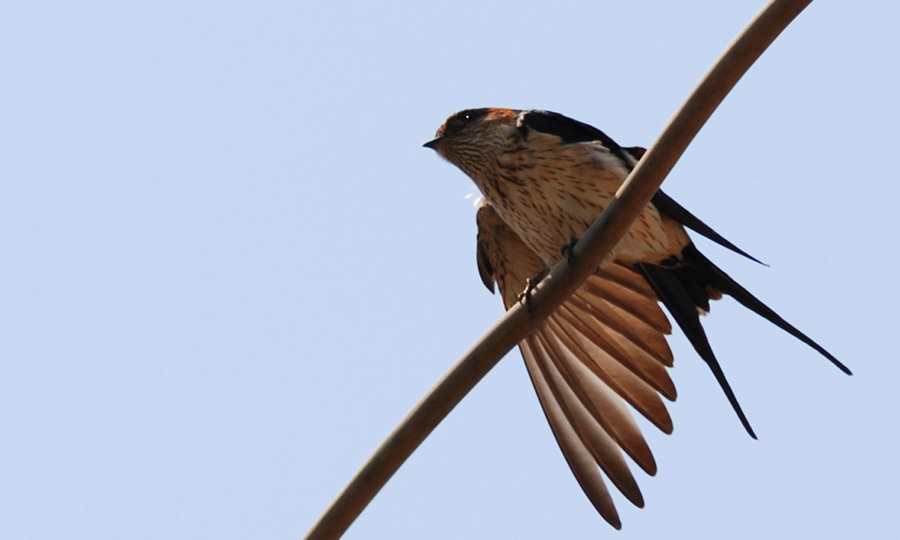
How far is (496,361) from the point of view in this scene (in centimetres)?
332

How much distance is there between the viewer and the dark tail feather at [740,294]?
411 cm

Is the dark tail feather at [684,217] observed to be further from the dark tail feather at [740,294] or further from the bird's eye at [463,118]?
the bird's eye at [463,118]

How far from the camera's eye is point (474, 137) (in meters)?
5.95

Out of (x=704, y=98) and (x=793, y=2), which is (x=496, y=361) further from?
(x=793, y=2)

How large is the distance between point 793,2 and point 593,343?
2.66 meters

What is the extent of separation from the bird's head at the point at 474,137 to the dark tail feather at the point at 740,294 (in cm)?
100

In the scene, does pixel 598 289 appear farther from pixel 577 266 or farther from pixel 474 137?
pixel 577 266

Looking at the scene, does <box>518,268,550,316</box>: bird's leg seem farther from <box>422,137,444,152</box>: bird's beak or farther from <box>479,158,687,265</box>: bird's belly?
<box>422,137,444,152</box>: bird's beak

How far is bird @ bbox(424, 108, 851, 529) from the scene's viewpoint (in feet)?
16.6

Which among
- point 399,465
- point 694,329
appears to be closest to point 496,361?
point 399,465

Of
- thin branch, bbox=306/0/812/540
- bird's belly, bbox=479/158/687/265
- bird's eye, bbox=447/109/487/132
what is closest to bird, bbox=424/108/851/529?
bird's belly, bbox=479/158/687/265

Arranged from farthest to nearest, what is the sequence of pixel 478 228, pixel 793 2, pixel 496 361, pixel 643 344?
1. pixel 478 228
2. pixel 643 344
3. pixel 496 361
4. pixel 793 2

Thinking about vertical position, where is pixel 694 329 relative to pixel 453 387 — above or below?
above

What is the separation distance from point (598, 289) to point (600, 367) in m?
0.48
